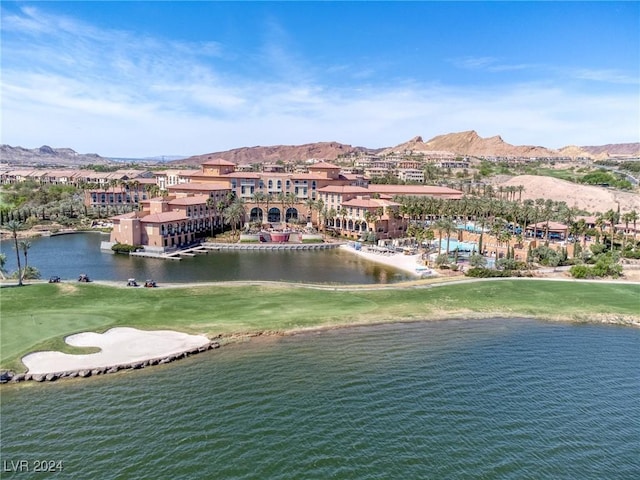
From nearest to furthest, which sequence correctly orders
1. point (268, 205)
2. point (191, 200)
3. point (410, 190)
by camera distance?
1. point (191, 200)
2. point (268, 205)
3. point (410, 190)

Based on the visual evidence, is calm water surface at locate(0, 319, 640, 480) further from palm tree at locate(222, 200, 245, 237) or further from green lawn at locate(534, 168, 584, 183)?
green lawn at locate(534, 168, 584, 183)

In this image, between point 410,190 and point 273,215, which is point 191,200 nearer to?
point 273,215

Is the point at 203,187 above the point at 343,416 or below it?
above

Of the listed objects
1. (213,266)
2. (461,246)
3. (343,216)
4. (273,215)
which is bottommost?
(213,266)

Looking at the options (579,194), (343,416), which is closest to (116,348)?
(343,416)

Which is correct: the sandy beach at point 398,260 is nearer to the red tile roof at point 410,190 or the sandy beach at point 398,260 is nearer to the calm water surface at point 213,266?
the calm water surface at point 213,266

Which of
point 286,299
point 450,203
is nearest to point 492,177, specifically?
point 450,203

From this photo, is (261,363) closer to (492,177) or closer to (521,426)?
(521,426)
